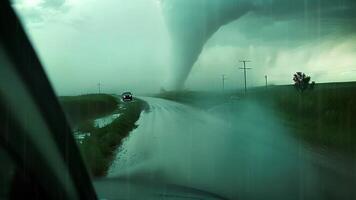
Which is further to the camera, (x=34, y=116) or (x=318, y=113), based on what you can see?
(x=318, y=113)

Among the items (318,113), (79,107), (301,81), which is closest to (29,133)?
(79,107)

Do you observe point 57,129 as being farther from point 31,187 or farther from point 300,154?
point 300,154

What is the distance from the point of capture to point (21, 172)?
2.06 metres

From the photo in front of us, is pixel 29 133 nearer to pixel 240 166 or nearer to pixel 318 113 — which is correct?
pixel 240 166

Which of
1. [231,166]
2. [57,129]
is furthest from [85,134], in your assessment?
[57,129]

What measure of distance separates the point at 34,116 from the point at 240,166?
34.1 ft

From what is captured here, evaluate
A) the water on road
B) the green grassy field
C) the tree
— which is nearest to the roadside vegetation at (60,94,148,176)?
the green grassy field

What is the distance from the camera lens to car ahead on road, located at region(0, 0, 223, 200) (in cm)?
185

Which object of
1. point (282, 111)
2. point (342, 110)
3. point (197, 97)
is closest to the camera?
point (342, 110)

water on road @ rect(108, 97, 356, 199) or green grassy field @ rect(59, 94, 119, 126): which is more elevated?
green grassy field @ rect(59, 94, 119, 126)

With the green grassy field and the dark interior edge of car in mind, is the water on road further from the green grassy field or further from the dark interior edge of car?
the dark interior edge of car

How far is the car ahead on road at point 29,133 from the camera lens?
1.85 meters

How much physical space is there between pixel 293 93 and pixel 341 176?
29.0 meters

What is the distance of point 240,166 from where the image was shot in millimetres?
12102
